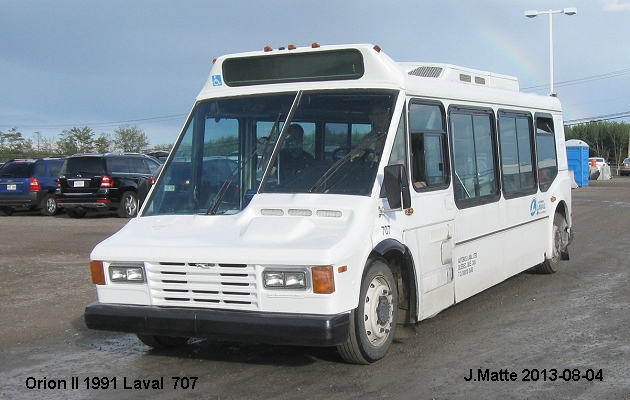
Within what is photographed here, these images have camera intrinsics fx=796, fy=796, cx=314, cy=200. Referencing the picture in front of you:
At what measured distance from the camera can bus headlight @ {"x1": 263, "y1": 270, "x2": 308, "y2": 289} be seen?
19.4 feet

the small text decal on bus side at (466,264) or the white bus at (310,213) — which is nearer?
the white bus at (310,213)

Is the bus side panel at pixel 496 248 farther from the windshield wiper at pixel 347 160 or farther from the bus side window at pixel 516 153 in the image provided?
the windshield wiper at pixel 347 160

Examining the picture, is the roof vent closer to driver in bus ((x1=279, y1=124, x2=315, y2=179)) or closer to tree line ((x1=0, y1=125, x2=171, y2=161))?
driver in bus ((x1=279, y1=124, x2=315, y2=179))

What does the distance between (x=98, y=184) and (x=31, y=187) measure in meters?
3.58

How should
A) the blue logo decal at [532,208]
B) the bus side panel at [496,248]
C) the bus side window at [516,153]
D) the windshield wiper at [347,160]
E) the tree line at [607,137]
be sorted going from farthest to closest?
the tree line at [607,137] < the blue logo decal at [532,208] < the bus side window at [516,153] < the bus side panel at [496,248] < the windshield wiper at [347,160]

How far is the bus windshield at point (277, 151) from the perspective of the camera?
6832 mm

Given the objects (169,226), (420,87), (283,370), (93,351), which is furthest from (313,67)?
(93,351)

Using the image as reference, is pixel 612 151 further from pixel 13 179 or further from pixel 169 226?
pixel 169 226

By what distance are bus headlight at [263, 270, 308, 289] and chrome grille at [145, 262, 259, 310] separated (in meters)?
0.11

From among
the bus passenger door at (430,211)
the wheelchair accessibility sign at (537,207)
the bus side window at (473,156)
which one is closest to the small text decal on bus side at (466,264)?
the bus passenger door at (430,211)

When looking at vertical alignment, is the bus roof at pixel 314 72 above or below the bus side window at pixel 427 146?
above

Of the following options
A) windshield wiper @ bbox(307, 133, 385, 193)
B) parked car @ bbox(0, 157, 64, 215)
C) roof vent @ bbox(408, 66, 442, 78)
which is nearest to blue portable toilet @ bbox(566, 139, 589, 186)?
parked car @ bbox(0, 157, 64, 215)

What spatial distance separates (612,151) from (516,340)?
82107 mm

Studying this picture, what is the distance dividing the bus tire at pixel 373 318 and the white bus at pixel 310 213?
2cm
